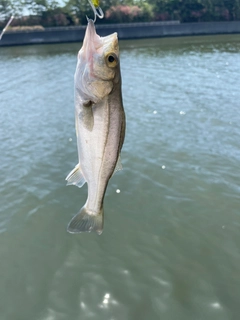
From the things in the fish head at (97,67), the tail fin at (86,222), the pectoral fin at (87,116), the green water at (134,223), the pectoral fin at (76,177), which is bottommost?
the green water at (134,223)

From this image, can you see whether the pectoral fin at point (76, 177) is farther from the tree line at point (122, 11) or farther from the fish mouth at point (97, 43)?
the tree line at point (122, 11)

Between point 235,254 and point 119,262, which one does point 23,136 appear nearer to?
point 119,262

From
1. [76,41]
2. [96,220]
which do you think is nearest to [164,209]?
[96,220]

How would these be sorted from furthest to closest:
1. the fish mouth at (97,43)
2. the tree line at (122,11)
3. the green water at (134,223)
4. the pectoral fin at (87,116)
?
1. the tree line at (122,11)
2. the green water at (134,223)
3. the pectoral fin at (87,116)
4. the fish mouth at (97,43)

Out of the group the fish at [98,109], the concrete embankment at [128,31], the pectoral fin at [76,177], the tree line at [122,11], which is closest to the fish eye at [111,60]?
the fish at [98,109]

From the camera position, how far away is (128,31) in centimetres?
4903

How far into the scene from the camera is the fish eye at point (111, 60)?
2471 mm

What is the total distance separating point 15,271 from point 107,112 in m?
4.05

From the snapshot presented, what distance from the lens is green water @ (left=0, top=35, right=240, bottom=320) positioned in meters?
4.97

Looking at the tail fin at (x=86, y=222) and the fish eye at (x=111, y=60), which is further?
the tail fin at (x=86, y=222)

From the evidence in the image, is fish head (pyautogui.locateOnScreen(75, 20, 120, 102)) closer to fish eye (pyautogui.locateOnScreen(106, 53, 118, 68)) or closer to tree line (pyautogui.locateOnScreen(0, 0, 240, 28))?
fish eye (pyautogui.locateOnScreen(106, 53, 118, 68))

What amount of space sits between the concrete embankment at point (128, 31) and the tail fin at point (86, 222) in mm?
45362

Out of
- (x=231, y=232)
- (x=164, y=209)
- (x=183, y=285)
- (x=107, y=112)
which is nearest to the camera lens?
(x=107, y=112)

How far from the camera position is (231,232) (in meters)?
6.26
